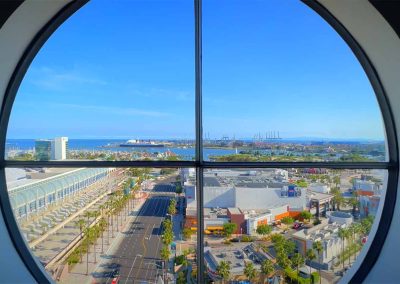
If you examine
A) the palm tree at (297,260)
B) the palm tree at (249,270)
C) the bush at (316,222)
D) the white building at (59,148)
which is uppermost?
the white building at (59,148)

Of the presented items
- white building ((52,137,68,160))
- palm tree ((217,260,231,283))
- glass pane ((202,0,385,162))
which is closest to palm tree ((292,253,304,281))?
palm tree ((217,260,231,283))

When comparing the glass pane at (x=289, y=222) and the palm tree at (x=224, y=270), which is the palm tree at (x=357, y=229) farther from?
the palm tree at (x=224, y=270)

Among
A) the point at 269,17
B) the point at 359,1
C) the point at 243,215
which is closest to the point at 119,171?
the point at 243,215

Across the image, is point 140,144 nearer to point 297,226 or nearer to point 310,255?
point 297,226

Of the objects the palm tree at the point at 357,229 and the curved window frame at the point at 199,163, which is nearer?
the curved window frame at the point at 199,163

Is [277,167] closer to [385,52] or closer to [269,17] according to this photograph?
[385,52]

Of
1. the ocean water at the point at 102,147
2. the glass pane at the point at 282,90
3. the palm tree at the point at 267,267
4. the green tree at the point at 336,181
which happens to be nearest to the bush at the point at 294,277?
the palm tree at the point at 267,267
